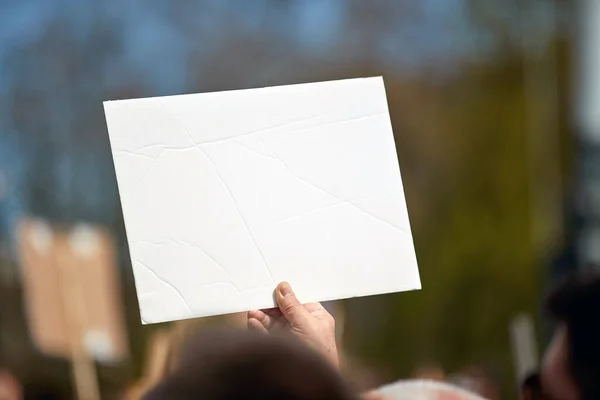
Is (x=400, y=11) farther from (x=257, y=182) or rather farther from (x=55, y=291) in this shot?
(x=257, y=182)

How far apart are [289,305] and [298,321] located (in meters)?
0.03

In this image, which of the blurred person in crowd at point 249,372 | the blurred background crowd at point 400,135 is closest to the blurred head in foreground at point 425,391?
the blurred person in crowd at point 249,372

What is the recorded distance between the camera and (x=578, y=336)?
3.43ft

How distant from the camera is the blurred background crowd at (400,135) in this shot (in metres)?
5.80

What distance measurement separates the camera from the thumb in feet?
4.17

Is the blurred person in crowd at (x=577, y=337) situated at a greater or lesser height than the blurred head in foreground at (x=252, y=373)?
lesser

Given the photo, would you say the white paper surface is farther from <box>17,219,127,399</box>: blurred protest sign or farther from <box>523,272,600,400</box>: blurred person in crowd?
<box>17,219,127,399</box>: blurred protest sign

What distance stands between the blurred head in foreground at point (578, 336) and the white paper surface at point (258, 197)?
32 cm

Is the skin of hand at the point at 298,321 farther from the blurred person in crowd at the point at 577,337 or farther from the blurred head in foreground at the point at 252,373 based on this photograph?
the blurred head in foreground at the point at 252,373

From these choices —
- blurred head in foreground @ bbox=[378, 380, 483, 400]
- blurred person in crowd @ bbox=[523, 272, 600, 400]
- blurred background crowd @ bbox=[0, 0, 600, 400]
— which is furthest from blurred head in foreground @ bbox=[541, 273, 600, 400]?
blurred background crowd @ bbox=[0, 0, 600, 400]

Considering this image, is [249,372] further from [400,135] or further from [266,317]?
[400,135]

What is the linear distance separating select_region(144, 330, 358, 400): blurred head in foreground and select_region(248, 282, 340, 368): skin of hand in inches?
19.1

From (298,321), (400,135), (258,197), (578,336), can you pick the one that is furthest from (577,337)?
(400,135)

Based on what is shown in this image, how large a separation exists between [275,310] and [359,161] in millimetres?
256
